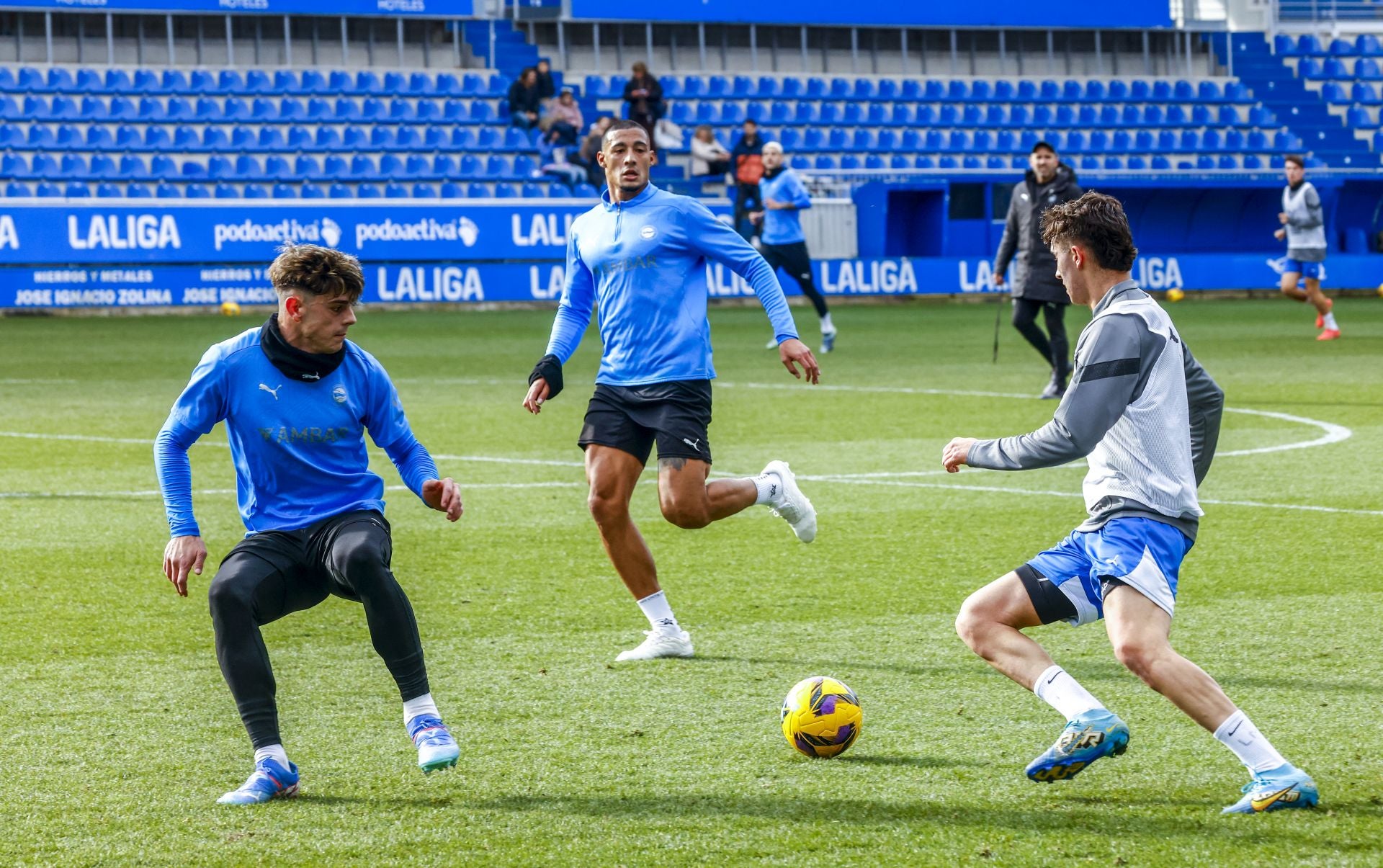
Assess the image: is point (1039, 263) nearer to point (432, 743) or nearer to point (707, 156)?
point (432, 743)

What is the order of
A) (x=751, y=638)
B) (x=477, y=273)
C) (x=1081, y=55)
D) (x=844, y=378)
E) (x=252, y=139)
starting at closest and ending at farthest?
(x=751, y=638), (x=844, y=378), (x=477, y=273), (x=252, y=139), (x=1081, y=55)

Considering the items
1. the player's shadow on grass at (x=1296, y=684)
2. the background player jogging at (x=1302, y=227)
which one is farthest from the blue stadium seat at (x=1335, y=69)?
the player's shadow on grass at (x=1296, y=684)

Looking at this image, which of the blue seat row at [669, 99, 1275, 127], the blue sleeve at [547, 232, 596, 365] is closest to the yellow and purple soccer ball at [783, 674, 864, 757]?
the blue sleeve at [547, 232, 596, 365]

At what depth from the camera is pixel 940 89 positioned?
3628cm

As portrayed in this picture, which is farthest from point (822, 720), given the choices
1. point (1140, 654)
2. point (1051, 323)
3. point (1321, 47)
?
point (1321, 47)

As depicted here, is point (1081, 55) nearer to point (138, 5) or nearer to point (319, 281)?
point (138, 5)

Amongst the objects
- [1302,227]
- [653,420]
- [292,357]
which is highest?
[292,357]

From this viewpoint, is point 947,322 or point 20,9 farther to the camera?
point 20,9

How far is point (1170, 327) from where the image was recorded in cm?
416

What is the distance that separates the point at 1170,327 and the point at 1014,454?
1.59 feet

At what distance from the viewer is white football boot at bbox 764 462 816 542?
6805 millimetres

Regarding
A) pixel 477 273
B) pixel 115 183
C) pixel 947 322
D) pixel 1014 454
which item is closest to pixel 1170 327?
pixel 1014 454

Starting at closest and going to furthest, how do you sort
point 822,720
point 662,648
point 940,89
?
point 822,720 → point 662,648 → point 940,89

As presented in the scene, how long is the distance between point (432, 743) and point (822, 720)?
1086 millimetres
